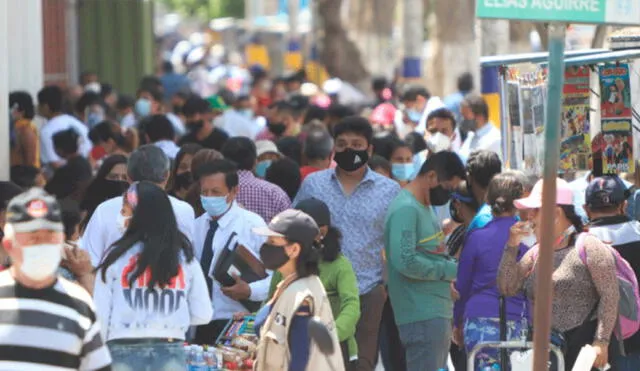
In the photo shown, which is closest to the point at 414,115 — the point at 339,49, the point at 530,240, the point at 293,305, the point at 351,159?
the point at 351,159

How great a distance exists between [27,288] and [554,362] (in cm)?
345

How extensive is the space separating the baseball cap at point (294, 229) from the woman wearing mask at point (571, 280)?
4.50ft

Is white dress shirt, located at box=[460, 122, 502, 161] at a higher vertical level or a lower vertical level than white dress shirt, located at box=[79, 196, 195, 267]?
higher

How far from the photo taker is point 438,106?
14.3 meters

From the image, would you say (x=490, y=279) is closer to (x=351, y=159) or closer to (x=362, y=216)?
(x=362, y=216)

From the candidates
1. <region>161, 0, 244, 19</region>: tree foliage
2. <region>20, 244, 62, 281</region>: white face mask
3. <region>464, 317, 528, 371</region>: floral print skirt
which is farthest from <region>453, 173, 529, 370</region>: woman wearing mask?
<region>161, 0, 244, 19</region>: tree foliage

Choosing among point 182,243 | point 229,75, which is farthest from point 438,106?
point 229,75

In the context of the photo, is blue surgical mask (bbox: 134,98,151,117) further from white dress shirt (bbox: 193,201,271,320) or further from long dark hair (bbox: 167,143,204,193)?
white dress shirt (bbox: 193,201,271,320)

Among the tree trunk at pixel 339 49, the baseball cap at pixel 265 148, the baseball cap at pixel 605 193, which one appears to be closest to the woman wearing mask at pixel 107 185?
the baseball cap at pixel 265 148

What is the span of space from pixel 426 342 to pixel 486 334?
344mm

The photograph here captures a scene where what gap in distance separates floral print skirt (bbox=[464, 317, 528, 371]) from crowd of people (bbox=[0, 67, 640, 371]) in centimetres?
1

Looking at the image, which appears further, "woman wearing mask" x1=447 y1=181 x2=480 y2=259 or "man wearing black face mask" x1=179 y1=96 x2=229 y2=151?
"man wearing black face mask" x1=179 y1=96 x2=229 y2=151

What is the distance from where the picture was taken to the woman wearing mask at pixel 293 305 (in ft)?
22.9

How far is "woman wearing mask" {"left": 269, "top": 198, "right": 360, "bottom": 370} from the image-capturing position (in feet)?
26.3
